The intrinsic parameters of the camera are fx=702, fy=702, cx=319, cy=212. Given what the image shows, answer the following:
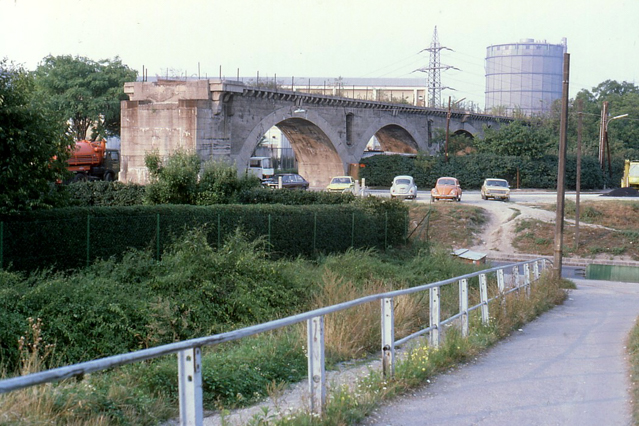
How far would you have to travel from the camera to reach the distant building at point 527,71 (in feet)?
527

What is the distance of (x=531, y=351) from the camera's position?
34.0ft

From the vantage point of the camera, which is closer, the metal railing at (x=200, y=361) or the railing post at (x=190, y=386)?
the metal railing at (x=200, y=361)

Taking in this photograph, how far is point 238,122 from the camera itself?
4912cm

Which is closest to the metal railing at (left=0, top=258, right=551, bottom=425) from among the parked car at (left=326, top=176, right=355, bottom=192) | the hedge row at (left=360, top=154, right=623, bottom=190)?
the parked car at (left=326, top=176, right=355, bottom=192)

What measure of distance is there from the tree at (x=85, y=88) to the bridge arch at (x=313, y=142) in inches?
662

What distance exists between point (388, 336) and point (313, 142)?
57.5 m

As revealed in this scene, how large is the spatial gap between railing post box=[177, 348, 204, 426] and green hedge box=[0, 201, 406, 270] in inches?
404

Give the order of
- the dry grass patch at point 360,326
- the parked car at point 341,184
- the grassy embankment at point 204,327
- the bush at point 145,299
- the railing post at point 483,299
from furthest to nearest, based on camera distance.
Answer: the parked car at point 341,184 → the railing post at point 483,299 → the bush at point 145,299 → the dry grass patch at point 360,326 → the grassy embankment at point 204,327

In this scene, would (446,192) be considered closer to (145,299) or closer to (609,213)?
(609,213)

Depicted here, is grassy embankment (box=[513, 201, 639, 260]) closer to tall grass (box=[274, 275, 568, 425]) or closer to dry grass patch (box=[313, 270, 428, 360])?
tall grass (box=[274, 275, 568, 425])

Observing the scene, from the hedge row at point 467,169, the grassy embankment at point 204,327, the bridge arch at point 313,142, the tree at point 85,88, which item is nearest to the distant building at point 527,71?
the hedge row at point 467,169

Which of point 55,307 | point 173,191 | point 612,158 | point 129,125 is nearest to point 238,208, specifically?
point 173,191

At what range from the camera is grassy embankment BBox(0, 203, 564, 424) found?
250 inches

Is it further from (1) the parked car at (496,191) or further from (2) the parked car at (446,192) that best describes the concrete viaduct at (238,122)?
(1) the parked car at (496,191)
